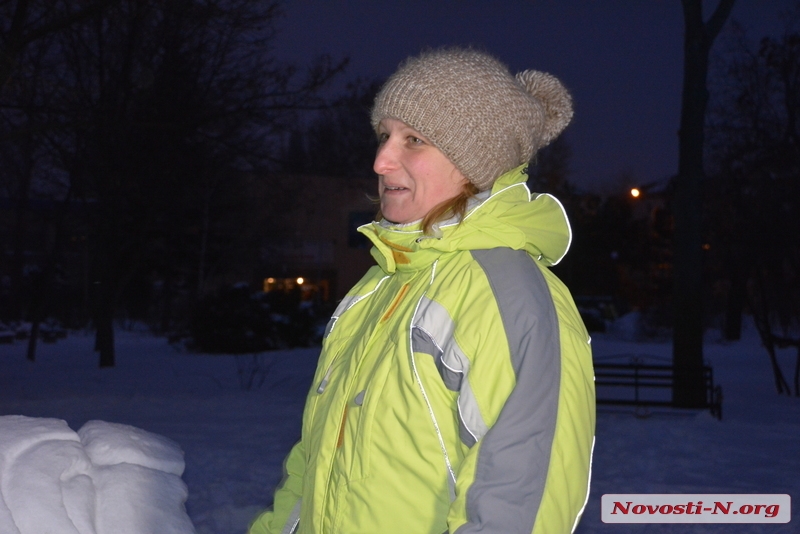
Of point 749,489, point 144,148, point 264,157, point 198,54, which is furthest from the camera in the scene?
point 144,148

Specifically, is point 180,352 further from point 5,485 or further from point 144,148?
point 5,485

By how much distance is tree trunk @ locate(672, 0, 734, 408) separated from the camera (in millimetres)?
11984

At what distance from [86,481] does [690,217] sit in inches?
418

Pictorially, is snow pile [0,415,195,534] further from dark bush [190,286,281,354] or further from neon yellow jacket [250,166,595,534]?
dark bush [190,286,281,354]

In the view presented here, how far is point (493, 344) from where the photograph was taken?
5.53 ft

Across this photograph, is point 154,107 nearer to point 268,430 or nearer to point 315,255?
point 268,430

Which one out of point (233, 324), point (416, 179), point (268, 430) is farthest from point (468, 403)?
point (233, 324)

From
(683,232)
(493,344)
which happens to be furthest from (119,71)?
(493,344)

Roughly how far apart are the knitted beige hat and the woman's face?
29 mm

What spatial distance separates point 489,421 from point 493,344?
151mm

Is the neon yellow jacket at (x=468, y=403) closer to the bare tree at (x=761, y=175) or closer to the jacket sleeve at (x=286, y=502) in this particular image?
the jacket sleeve at (x=286, y=502)

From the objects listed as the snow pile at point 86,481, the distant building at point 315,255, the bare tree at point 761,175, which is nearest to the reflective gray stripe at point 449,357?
the snow pile at point 86,481

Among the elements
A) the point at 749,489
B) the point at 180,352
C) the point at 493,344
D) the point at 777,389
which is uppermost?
the point at 493,344

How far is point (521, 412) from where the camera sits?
5.36ft
